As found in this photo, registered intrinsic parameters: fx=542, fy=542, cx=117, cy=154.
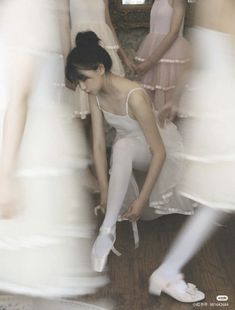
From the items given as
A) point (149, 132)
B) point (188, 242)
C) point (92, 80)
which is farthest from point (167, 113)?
point (188, 242)

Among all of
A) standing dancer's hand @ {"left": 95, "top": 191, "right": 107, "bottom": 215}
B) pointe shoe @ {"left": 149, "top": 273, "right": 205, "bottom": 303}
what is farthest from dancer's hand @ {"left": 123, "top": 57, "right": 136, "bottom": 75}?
pointe shoe @ {"left": 149, "top": 273, "right": 205, "bottom": 303}

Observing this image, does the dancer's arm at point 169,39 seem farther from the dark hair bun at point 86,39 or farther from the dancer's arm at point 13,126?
the dancer's arm at point 13,126

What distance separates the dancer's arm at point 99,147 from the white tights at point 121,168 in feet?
0.05

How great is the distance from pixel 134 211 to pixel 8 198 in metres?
0.31

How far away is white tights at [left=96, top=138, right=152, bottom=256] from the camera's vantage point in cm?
95

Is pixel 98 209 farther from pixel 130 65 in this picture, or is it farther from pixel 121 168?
pixel 130 65

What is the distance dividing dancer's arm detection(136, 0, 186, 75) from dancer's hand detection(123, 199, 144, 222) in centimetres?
24

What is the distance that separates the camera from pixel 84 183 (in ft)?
2.93

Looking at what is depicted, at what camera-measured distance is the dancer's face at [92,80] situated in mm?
879

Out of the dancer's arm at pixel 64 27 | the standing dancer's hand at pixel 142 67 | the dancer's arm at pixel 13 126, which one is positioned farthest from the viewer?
the standing dancer's hand at pixel 142 67

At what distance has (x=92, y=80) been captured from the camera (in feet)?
2.93

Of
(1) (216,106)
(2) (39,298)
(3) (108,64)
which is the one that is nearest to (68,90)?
(3) (108,64)

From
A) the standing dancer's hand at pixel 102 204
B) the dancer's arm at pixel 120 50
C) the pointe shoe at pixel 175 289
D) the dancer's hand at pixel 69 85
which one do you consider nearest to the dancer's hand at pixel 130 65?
the dancer's arm at pixel 120 50

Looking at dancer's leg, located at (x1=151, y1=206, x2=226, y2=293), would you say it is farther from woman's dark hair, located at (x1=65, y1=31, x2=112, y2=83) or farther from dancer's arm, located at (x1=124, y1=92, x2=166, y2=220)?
woman's dark hair, located at (x1=65, y1=31, x2=112, y2=83)
